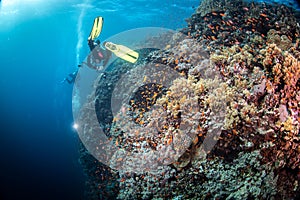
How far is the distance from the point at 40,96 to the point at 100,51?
1808 inches

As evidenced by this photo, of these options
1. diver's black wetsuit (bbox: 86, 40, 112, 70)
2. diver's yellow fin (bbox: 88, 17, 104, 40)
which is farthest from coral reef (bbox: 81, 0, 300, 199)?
diver's yellow fin (bbox: 88, 17, 104, 40)

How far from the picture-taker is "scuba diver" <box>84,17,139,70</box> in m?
6.62

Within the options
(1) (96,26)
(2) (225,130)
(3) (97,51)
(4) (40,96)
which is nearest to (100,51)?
(3) (97,51)

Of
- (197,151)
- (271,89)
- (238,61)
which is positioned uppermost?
(238,61)

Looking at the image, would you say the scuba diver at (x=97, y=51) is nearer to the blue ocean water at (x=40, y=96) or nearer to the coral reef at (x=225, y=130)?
the coral reef at (x=225, y=130)

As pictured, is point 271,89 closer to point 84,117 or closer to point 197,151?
point 197,151

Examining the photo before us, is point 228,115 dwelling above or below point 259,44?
below

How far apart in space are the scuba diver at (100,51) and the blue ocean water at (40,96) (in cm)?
378

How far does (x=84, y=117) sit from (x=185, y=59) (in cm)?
534

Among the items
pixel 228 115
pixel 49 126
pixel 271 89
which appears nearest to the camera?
pixel 228 115

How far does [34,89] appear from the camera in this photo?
4666 cm

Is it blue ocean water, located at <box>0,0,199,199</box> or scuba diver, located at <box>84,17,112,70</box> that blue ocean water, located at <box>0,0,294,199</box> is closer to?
blue ocean water, located at <box>0,0,199,199</box>

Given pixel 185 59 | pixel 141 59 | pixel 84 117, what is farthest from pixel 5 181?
pixel 185 59

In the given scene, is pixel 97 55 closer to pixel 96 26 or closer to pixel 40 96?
pixel 96 26
